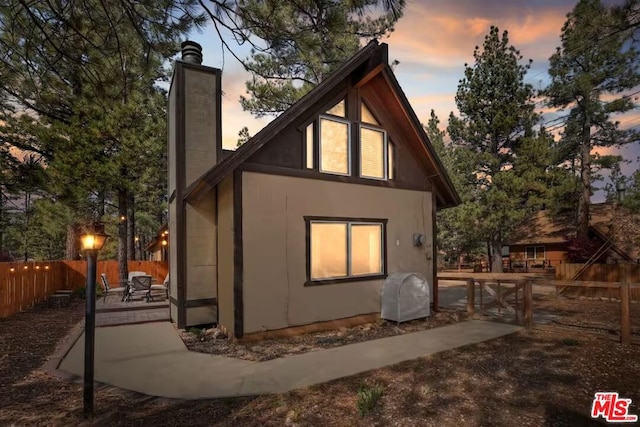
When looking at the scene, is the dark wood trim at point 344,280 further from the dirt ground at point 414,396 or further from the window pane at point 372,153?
the dirt ground at point 414,396

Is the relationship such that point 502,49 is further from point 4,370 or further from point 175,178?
point 4,370

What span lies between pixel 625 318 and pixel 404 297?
4.23m

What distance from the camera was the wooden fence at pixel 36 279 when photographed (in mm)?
10250

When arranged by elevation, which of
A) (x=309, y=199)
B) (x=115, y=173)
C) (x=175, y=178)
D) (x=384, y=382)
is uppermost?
(x=115, y=173)

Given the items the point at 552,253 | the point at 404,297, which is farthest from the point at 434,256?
the point at 552,253

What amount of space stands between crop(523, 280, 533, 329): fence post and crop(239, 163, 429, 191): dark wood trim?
12.3ft

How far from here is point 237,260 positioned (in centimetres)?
718

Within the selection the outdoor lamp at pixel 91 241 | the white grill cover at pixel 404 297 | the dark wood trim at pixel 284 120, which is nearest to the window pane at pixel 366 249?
the white grill cover at pixel 404 297

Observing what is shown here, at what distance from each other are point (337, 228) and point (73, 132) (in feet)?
41.0

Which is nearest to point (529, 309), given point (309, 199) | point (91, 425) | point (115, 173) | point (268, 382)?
point (309, 199)

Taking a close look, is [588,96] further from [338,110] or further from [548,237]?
[338,110]

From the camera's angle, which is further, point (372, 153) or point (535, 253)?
point (535, 253)

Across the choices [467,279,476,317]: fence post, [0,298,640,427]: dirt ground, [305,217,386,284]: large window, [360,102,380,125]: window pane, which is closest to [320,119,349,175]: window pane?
[360,102,380,125]: window pane

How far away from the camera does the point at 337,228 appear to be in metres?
8.73
